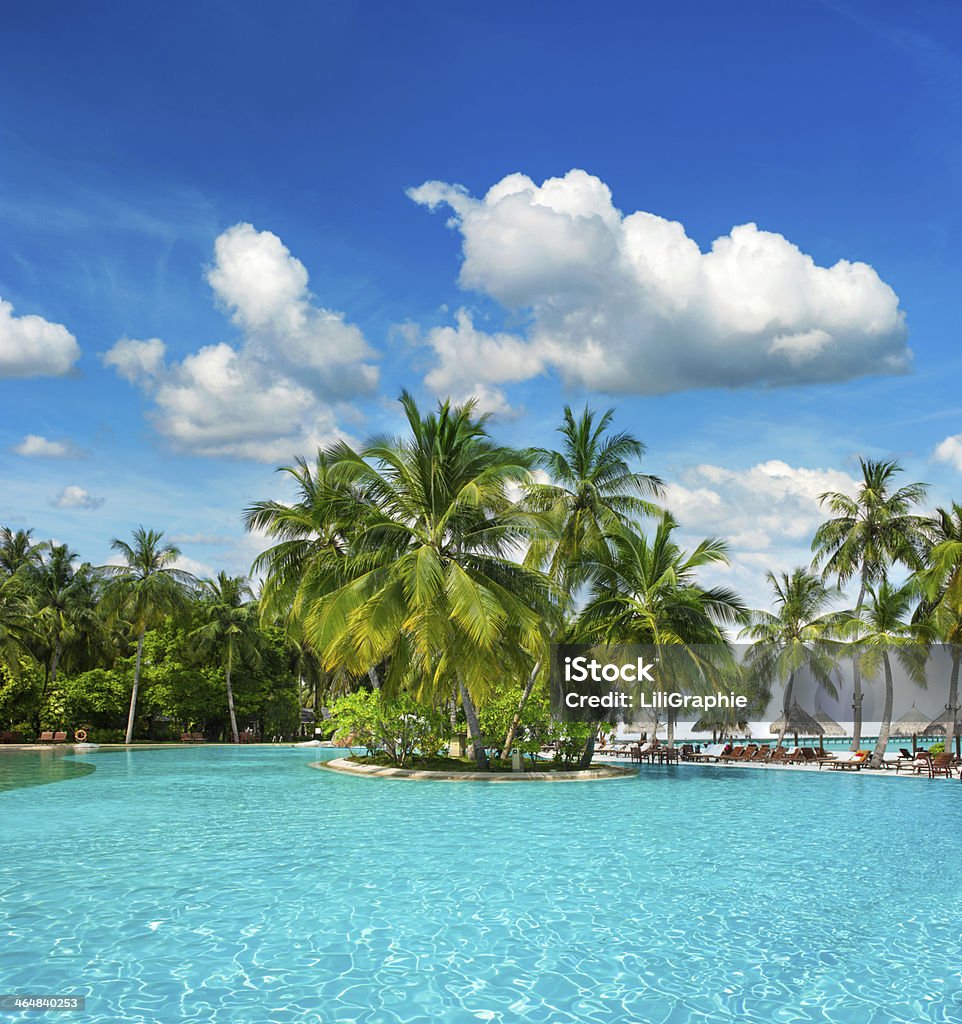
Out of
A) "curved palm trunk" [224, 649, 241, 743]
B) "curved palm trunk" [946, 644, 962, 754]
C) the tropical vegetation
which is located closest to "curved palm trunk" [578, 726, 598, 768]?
the tropical vegetation

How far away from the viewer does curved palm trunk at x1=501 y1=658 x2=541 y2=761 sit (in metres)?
24.3

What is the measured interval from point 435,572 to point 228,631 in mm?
26842

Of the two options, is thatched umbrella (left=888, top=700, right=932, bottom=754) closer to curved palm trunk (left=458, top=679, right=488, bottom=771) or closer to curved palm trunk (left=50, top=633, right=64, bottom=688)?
A: curved palm trunk (left=458, top=679, right=488, bottom=771)

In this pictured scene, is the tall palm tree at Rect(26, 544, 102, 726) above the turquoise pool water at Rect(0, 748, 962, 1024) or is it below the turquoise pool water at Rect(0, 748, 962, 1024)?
above

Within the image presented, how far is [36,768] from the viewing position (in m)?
27.0

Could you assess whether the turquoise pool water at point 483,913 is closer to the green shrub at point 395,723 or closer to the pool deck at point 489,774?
the pool deck at point 489,774

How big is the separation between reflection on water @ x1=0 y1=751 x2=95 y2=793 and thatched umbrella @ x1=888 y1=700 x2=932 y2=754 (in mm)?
28047

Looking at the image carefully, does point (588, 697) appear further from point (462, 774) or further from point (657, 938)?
point (657, 938)

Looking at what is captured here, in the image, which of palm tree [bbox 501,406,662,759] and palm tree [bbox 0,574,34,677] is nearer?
palm tree [bbox 501,406,662,759]

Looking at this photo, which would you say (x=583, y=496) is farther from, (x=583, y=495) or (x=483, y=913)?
(x=483, y=913)

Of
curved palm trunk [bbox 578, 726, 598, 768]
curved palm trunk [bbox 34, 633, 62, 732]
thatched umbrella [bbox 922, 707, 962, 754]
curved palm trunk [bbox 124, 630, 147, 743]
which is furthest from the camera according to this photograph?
curved palm trunk [bbox 124, 630, 147, 743]

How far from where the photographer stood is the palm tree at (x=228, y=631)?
44.9 metres

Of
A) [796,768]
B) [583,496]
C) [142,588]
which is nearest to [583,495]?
[583,496]

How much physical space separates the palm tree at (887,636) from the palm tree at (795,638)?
139 inches
